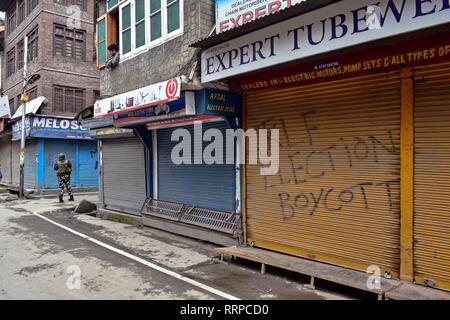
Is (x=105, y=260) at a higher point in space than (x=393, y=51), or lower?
lower

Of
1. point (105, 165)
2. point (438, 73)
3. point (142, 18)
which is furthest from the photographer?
point (105, 165)

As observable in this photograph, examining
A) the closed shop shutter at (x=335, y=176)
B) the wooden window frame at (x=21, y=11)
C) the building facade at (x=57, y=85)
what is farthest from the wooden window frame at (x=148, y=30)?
the wooden window frame at (x=21, y=11)

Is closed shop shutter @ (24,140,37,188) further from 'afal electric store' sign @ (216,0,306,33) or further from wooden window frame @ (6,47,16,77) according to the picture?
'afal electric store' sign @ (216,0,306,33)

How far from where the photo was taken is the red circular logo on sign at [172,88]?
283 inches

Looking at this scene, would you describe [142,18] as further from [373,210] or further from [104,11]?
[373,210]

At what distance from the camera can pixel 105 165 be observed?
1293cm

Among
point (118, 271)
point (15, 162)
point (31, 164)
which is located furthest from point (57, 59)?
point (118, 271)

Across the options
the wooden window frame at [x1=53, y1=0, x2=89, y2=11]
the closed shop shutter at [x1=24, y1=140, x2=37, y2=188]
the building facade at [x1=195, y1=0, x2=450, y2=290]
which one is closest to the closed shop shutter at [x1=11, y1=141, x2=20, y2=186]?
the closed shop shutter at [x1=24, y1=140, x2=37, y2=188]

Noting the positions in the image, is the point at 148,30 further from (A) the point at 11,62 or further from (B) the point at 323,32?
(A) the point at 11,62

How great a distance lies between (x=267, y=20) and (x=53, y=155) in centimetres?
1819

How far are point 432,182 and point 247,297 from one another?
3.04 m
